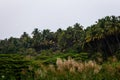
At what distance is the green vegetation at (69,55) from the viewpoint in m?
16.3

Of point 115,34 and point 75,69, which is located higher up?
point 115,34

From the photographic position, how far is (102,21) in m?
61.8

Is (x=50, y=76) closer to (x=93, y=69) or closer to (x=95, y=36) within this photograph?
(x=93, y=69)

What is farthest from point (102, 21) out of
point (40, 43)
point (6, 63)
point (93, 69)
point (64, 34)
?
point (93, 69)

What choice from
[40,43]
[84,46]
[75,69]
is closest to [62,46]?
[40,43]

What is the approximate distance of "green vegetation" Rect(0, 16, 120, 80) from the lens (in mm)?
16266

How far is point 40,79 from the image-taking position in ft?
52.0

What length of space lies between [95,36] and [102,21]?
3.34m

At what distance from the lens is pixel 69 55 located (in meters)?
39.6

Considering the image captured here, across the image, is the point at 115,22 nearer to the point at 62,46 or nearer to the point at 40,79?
the point at 62,46

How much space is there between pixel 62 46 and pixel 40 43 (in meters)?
12.8

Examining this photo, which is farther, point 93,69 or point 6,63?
point 6,63

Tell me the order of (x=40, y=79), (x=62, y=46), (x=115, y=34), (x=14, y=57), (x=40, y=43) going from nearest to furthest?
(x=40, y=79) → (x=14, y=57) → (x=115, y=34) → (x=62, y=46) → (x=40, y=43)

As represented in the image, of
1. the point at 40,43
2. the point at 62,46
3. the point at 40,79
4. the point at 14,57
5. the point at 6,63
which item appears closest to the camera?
the point at 40,79
